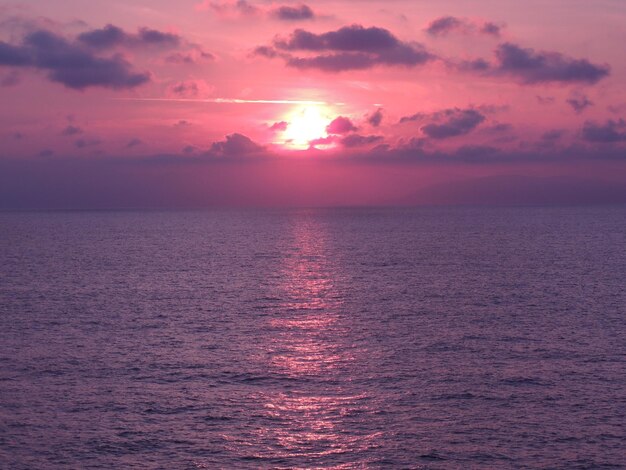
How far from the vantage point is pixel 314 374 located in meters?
57.2

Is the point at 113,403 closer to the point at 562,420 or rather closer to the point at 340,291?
the point at 562,420

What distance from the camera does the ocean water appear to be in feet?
137

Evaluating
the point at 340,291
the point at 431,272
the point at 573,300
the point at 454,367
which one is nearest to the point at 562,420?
the point at 454,367

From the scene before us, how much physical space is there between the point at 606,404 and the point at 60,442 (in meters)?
36.4

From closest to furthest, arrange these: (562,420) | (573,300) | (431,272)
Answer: (562,420)
(573,300)
(431,272)

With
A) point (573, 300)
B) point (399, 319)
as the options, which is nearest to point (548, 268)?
point (573, 300)

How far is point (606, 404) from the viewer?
48750 mm

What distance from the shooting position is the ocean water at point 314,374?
4162 cm

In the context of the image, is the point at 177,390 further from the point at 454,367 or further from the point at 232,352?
the point at 454,367

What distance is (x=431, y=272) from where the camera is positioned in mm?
129250

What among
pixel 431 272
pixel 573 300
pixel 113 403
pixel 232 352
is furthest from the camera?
pixel 431 272

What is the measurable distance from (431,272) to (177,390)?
83.3 m

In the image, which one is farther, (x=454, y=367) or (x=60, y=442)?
(x=454, y=367)

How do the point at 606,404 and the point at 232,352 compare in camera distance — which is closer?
the point at 606,404
